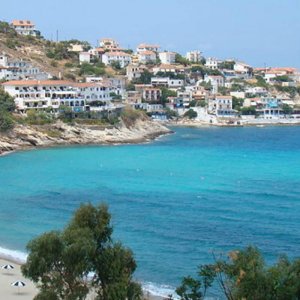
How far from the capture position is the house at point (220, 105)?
92.9 metres

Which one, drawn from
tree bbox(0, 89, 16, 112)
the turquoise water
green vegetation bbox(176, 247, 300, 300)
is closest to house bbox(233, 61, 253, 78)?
the turquoise water

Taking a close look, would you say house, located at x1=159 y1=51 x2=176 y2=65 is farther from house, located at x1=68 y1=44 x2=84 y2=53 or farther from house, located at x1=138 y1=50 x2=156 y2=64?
house, located at x1=68 y1=44 x2=84 y2=53

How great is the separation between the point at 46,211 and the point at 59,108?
3594cm

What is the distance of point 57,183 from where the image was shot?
A: 3872 centimetres

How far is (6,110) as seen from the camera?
2410 inches

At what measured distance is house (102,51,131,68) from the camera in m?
104

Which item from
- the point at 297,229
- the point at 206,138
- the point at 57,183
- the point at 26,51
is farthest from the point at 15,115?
the point at 297,229

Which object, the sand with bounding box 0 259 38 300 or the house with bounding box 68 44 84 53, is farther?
the house with bounding box 68 44 84 53

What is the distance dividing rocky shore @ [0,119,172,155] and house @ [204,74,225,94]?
118 ft

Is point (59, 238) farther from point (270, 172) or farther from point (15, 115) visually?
point (15, 115)

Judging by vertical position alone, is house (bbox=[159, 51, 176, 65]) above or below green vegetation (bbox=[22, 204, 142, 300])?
above

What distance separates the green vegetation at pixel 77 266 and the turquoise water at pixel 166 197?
6.25 meters

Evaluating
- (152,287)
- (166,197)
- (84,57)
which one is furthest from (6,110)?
(152,287)

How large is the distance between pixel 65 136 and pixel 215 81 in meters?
48.9
